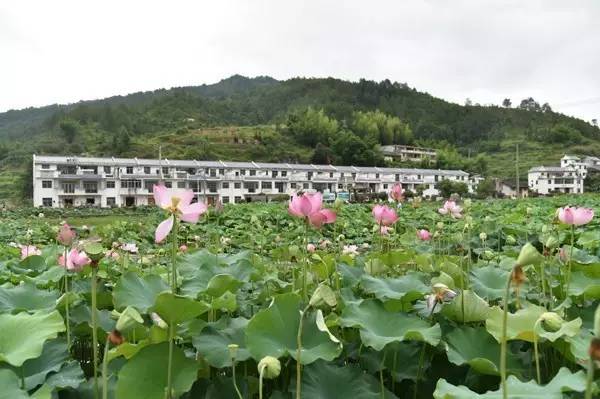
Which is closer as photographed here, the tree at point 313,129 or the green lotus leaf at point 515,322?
the green lotus leaf at point 515,322

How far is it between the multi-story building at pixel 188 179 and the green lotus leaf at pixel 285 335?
40188 mm

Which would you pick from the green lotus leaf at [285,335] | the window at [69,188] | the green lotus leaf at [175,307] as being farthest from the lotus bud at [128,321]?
the window at [69,188]

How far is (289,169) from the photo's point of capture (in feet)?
186

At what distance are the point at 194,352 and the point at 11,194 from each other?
60779 millimetres

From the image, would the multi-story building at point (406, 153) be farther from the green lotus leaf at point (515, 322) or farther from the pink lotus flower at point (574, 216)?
the green lotus leaf at point (515, 322)

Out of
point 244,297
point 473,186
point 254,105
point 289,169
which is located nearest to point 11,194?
point 289,169

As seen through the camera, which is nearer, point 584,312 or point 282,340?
point 282,340

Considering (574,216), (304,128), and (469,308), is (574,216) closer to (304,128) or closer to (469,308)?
(469,308)

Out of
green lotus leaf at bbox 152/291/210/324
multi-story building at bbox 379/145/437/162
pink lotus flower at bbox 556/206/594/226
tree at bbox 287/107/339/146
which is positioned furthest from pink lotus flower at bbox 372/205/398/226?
tree at bbox 287/107/339/146

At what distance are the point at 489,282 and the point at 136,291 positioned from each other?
111 centimetres

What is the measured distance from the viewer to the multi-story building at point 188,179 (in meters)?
45.8

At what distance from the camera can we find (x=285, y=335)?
3.68 ft

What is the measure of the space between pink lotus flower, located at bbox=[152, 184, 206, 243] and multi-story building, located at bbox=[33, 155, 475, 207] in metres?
40.1

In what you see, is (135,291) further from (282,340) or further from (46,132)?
(46,132)
